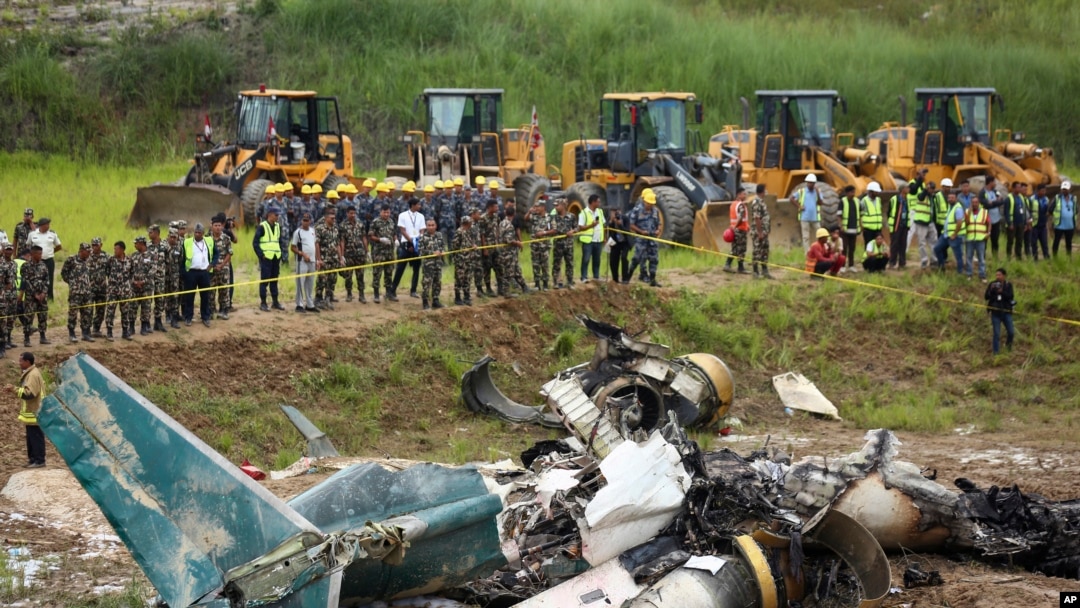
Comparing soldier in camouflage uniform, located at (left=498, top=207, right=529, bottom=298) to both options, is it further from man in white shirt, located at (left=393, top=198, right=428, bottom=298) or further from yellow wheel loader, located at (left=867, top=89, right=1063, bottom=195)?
yellow wheel loader, located at (left=867, top=89, right=1063, bottom=195)

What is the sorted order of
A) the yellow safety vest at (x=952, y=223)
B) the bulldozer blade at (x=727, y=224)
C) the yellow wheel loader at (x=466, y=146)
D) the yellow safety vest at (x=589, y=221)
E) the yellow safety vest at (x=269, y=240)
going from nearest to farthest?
1. the yellow safety vest at (x=269, y=240)
2. the yellow safety vest at (x=589, y=221)
3. the yellow safety vest at (x=952, y=223)
4. the bulldozer blade at (x=727, y=224)
5. the yellow wheel loader at (x=466, y=146)

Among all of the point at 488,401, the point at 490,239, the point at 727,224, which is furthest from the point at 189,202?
the point at 488,401

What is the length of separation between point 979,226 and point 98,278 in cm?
1408

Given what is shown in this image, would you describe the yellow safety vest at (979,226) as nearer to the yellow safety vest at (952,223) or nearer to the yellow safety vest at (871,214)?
the yellow safety vest at (952,223)

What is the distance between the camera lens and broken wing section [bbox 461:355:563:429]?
1700cm

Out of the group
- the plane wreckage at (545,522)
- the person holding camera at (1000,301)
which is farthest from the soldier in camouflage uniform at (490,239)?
the person holding camera at (1000,301)

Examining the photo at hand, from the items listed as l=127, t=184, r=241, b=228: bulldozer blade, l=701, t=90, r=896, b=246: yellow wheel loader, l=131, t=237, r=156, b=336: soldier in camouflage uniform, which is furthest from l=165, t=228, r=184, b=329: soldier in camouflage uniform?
l=701, t=90, r=896, b=246: yellow wheel loader

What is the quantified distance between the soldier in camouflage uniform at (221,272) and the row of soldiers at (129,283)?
13 millimetres

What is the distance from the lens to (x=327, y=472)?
Answer: 13703 millimetres

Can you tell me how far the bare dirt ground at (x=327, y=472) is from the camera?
34.3 feet

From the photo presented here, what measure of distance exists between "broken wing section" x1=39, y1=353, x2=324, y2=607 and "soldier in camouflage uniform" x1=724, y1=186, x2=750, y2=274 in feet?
47.3

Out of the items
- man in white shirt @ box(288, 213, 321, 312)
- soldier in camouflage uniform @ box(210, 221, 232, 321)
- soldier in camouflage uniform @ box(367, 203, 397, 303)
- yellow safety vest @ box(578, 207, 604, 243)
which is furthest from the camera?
yellow safety vest @ box(578, 207, 604, 243)

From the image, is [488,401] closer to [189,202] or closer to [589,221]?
[589,221]

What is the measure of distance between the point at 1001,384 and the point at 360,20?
25545 millimetres
